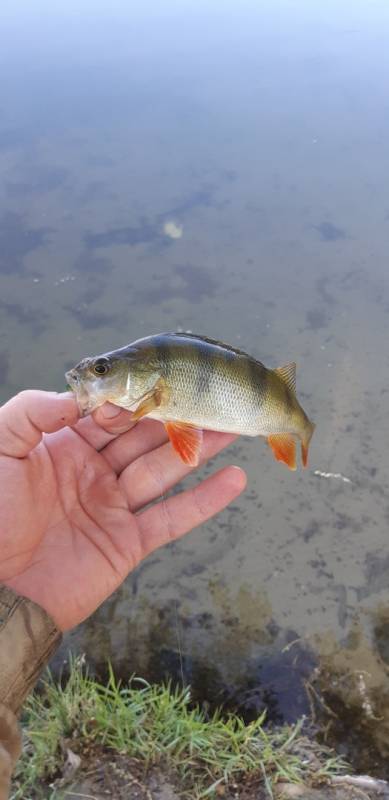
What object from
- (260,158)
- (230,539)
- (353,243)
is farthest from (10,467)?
(260,158)

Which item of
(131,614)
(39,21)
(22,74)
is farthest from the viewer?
(39,21)

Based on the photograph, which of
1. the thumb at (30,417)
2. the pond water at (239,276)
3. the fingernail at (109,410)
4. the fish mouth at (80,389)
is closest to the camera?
the thumb at (30,417)

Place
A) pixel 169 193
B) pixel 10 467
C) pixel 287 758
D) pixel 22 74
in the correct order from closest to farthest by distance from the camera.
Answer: pixel 10 467 → pixel 287 758 → pixel 169 193 → pixel 22 74

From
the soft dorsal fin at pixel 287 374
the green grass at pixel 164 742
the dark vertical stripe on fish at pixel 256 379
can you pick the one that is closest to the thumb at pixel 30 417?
the dark vertical stripe on fish at pixel 256 379

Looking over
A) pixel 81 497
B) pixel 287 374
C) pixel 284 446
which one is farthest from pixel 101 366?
pixel 284 446

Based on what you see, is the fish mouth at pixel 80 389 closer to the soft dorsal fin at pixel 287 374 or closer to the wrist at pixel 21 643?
the wrist at pixel 21 643

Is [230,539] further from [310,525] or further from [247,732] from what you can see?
[247,732]
